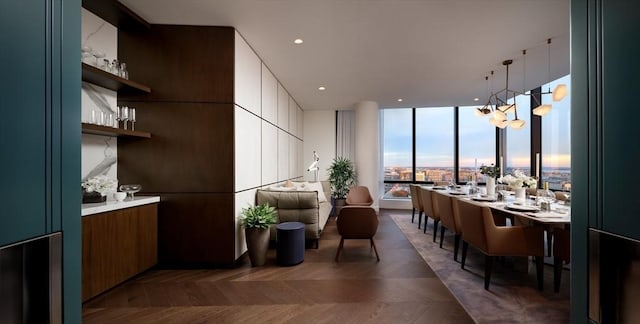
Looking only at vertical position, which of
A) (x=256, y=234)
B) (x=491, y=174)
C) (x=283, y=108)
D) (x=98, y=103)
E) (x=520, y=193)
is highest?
(x=283, y=108)

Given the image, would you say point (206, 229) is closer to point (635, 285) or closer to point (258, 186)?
point (258, 186)

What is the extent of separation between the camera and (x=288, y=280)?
10.1ft

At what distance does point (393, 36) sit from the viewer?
11.9 ft

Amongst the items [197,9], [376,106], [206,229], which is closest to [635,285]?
[206,229]

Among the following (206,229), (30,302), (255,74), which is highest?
(255,74)

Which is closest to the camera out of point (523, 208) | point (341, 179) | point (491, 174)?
point (523, 208)

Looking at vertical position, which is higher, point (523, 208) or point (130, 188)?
point (130, 188)

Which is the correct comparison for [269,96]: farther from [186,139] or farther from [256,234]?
[256,234]

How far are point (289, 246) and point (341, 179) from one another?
417 cm

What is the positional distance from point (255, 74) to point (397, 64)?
225 centimetres

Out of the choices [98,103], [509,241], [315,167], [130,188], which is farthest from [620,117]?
[315,167]

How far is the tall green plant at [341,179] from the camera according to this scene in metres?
7.56

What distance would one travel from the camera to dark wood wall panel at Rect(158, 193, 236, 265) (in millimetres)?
3348

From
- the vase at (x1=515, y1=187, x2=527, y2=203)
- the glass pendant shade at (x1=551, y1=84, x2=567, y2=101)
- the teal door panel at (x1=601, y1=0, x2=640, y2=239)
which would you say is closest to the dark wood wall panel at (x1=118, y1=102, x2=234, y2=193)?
the teal door panel at (x1=601, y1=0, x2=640, y2=239)
